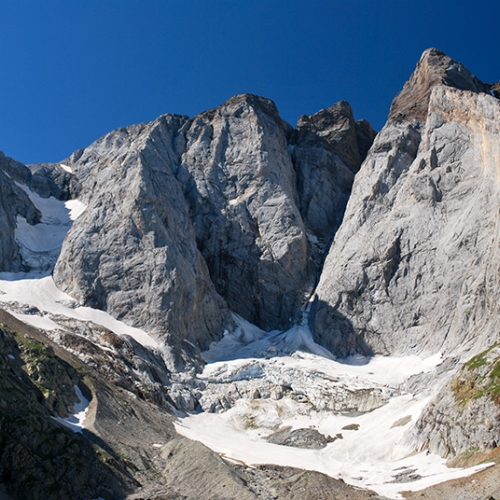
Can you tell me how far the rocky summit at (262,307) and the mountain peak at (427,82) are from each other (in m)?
0.34

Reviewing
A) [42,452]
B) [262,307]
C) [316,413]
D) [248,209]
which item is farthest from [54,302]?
[42,452]

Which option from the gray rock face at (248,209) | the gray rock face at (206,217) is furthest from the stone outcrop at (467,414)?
the gray rock face at (248,209)

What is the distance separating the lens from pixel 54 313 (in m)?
60.3

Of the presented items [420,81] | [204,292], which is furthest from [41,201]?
[420,81]

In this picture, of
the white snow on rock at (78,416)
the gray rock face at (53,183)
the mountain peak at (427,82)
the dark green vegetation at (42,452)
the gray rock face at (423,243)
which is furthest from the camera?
the gray rock face at (53,183)

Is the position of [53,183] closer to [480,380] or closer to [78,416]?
[78,416]

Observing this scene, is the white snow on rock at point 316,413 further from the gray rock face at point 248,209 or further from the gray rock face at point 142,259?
the gray rock face at point 248,209

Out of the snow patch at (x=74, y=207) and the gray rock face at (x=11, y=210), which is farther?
the snow patch at (x=74, y=207)

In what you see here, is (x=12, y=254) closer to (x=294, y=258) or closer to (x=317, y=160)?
(x=294, y=258)

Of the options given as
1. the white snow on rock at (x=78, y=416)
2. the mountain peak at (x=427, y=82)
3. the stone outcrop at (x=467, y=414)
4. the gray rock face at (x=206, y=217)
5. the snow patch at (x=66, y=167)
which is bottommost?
the stone outcrop at (x=467, y=414)

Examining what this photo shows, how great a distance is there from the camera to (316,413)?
174 ft

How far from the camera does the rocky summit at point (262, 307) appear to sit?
1329 inches

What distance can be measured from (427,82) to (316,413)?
2108 inches

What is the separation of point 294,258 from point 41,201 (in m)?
42.3
